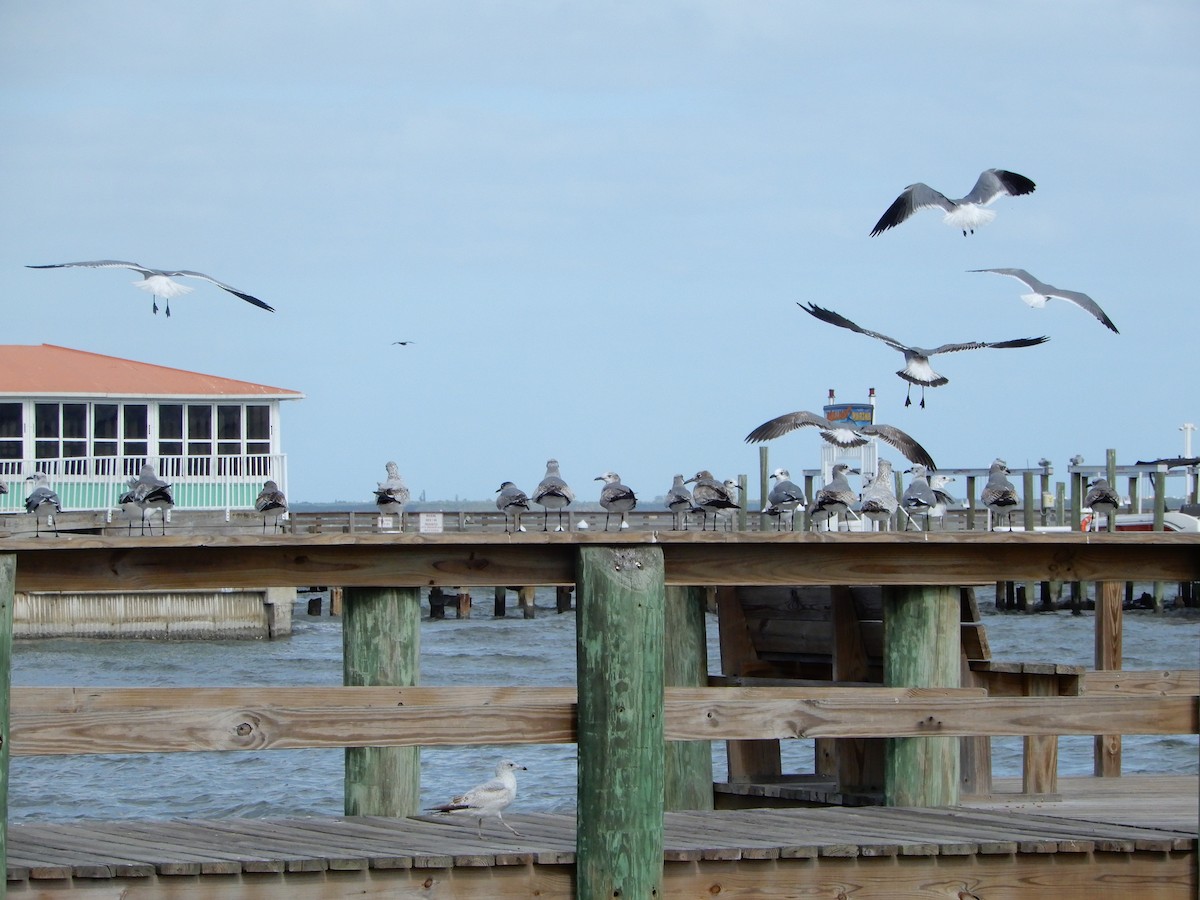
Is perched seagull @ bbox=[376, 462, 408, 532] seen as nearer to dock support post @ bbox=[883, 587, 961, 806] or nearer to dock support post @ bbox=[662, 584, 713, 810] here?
dock support post @ bbox=[662, 584, 713, 810]

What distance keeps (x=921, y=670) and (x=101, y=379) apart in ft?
120

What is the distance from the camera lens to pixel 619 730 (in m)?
5.91

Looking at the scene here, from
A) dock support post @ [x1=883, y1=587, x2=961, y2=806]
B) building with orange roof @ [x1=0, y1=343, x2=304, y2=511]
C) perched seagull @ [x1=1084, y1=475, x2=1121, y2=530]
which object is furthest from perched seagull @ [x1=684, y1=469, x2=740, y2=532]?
building with orange roof @ [x1=0, y1=343, x2=304, y2=511]

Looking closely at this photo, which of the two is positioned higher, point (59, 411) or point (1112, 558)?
point (59, 411)

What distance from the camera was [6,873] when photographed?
5.75 metres

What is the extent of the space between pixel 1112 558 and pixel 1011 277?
40.1 feet

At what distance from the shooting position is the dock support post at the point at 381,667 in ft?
24.1

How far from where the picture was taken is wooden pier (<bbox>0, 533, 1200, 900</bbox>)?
19.2 feet

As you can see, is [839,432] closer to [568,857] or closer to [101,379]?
[568,857]

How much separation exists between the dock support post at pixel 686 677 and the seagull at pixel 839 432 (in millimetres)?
9932

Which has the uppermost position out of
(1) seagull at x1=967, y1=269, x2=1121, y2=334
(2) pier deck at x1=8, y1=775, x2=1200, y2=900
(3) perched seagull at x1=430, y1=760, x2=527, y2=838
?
(1) seagull at x1=967, y1=269, x2=1121, y2=334

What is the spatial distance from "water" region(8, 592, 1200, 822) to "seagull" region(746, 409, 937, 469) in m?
3.47

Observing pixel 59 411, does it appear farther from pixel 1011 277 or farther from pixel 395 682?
pixel 395 682

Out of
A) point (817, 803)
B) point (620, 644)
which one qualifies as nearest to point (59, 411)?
point (817, 803)
